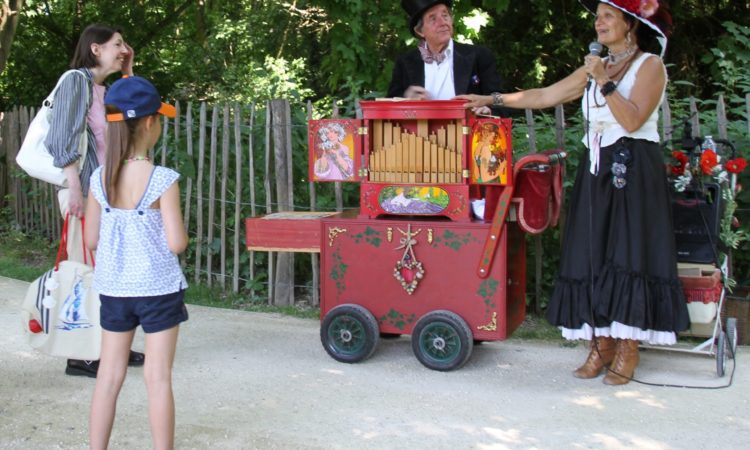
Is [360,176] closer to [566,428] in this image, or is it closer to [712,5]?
[566,428]

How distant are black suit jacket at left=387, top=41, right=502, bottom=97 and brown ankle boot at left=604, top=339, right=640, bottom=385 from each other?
1.62 m

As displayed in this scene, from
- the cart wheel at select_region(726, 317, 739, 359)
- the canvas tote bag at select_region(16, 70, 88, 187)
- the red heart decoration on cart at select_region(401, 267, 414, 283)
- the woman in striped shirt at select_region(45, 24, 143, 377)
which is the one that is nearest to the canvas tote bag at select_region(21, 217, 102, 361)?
the woman in striped shirt at select_region(45, 24, 143, 377)

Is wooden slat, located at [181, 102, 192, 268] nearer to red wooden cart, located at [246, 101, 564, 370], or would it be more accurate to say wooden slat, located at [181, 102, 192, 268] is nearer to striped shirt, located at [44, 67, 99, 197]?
red wooden cart, located at [246, 101, 564, 370]

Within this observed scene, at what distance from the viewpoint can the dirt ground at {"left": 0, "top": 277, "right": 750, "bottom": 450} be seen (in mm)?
3885

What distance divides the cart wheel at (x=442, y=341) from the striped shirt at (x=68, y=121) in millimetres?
1912

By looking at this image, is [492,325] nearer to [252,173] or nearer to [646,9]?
[646,9]

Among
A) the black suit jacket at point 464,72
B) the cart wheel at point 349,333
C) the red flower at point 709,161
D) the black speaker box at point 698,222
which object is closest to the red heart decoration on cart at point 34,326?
the cart wheel at point 349,333

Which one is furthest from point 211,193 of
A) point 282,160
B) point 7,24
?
point 7,24

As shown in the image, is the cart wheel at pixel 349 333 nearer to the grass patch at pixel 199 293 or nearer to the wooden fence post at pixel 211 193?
the grass patch at pixel 199 293

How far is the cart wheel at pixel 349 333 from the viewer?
491 centimetres

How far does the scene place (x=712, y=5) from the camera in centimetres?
1007

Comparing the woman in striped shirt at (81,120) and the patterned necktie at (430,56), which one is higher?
the patterned necktie at (430,56)

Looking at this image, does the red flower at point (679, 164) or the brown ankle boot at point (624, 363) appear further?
the red flower at point (679, 164)

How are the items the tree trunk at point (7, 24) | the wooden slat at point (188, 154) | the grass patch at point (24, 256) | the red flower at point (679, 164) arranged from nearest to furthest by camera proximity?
1. the red flower at point (679, 164)
2. the wooden slat at point (188, 154)
3. the grass patch at point (24, 256)
4. the tree trunk at point (7, 24)
